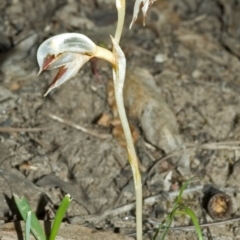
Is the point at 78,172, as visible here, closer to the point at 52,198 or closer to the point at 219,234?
the point at 52,198

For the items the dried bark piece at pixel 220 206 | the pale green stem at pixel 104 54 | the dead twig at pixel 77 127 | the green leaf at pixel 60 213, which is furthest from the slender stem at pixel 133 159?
the dead twig at pixel 77 127

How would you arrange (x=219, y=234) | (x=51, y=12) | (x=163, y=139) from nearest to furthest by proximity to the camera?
(x=219, y=234)
(x=163, y=139)
(x=51, y=12)

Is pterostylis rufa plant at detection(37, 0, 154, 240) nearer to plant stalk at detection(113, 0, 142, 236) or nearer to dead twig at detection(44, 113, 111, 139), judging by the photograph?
plant stalk at detection(113, 0, 142, 236)

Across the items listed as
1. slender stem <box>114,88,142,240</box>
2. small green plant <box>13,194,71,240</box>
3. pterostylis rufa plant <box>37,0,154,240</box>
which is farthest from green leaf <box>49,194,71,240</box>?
pterostylis rufa plant <box>37,0,154,240</box>

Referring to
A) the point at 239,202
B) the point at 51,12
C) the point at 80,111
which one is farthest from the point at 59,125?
the point at 51,12

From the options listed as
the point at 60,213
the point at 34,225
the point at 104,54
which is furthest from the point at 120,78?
the point at 34,225

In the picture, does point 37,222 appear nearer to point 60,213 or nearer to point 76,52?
point 60,213
